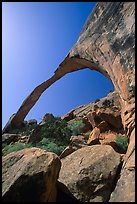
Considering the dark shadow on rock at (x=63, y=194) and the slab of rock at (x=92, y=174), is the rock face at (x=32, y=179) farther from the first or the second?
the slab of rock at (x=92, y=174)

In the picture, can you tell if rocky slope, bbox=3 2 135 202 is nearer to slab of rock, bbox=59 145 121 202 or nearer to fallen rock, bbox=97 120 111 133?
fallen rock, bbox=97 120 111 133

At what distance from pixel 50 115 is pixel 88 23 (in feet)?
38.5

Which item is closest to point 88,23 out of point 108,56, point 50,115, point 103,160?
point 108,56

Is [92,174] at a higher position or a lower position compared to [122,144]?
lower

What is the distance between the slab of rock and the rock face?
617 mm

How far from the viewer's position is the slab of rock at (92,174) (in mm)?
5980

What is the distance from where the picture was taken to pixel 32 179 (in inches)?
221

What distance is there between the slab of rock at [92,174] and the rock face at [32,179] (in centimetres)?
62

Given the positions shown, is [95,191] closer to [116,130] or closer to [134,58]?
[134,58]

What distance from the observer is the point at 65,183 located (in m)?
6.38

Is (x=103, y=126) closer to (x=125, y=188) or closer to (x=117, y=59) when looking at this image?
(x=117, y=59)

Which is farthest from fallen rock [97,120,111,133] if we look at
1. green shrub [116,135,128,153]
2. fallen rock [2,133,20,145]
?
fallen rock [2,133,20,145]

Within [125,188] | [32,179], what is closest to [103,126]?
[125,188]

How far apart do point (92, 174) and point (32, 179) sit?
157 cm
